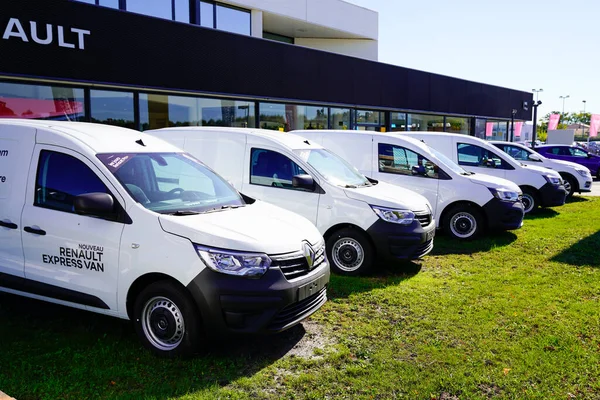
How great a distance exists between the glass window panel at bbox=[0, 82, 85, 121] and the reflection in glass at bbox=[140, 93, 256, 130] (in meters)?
1.71

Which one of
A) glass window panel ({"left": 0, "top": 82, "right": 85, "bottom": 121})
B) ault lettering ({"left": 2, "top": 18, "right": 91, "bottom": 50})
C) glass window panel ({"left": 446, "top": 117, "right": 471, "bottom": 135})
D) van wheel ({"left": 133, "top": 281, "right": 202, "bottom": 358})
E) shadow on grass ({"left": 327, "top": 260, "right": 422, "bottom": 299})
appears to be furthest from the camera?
glass window panel ({"left": 446, "top": 117, "right": 471, "bottom": 135})

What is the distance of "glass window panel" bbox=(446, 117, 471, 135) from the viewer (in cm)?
2531

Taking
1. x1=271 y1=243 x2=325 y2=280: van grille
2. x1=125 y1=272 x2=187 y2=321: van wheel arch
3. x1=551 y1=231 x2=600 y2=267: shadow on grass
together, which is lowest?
x1=551 y1=231 x2=600 y2=267: shadow on grass

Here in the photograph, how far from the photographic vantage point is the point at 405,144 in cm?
927

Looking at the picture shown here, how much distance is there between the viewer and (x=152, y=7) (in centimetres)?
1516

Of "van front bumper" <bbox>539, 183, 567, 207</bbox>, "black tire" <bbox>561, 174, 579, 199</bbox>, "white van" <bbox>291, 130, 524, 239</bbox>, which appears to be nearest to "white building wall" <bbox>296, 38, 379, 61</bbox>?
"black tire" <bbox>561, 174, 579, 199</bbox>

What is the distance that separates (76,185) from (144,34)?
9.05m

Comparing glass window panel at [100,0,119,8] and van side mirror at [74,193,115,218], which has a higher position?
glass window panel at [100,0,119,8]

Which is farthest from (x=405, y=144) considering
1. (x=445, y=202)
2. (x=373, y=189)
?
(x=373, y=189)

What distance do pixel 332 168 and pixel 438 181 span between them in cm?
277

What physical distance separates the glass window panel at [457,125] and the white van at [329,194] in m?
19.0

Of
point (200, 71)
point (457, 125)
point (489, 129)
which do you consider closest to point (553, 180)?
point (200, 71)

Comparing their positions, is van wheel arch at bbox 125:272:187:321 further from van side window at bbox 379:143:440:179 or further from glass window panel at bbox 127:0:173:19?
glass window panel at bbox 127:0:173:19

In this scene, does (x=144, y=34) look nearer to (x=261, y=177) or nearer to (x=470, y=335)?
(x=261, y=177)
